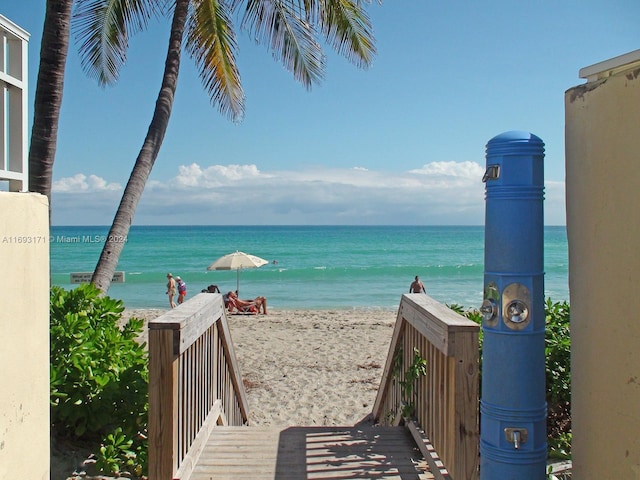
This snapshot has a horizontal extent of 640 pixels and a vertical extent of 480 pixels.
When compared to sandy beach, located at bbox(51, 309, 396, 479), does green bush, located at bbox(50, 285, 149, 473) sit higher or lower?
higher

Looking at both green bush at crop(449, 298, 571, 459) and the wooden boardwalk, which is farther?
green bush at crop(449, 298, 571, 459)

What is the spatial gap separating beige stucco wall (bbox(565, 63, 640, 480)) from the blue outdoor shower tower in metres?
0.13

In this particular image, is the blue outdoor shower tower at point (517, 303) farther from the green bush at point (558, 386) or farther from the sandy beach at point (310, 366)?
the sandy beach at point (310, 366)

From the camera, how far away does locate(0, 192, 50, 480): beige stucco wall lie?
8.21ft

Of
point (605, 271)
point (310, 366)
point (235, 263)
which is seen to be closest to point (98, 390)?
point (605, 271)

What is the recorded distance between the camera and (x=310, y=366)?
1032 centimetres

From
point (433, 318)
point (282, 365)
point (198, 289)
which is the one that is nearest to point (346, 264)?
point (198, 289)

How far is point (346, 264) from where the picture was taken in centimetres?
4675

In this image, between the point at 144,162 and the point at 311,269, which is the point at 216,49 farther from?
the point at 311,269

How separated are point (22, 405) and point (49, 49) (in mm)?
4277

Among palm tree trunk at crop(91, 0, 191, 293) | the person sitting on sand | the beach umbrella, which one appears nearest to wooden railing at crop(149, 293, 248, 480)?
palm tree trunk at crop(91, 0, 191, 293)

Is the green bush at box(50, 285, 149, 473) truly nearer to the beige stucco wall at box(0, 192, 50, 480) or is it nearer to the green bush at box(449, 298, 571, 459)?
the beige stucco wall at box(0, 192, 50, 480)

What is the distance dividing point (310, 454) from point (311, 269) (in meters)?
37.4

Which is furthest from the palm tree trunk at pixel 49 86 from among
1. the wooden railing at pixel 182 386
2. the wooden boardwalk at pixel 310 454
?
the wooden boardwalk at pixel 310 454
